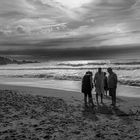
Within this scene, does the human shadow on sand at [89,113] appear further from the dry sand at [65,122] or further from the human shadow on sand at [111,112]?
the human shadow on sand at [111,112]

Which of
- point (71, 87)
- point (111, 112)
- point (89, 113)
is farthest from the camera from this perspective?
point (71, 87)

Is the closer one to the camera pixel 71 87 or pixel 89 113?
pixel 89 113

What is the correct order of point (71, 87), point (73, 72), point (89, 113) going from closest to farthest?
point (89, 113) < point (71, 87) < point (73, 72)

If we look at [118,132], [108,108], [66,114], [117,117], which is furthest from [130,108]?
[118,132]

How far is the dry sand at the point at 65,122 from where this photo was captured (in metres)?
6.77

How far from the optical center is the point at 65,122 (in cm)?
825

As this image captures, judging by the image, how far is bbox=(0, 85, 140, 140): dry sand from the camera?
6766 mm

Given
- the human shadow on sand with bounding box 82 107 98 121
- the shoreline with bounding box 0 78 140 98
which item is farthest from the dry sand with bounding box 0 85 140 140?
the shoreline with bounding box 0 78 140 98

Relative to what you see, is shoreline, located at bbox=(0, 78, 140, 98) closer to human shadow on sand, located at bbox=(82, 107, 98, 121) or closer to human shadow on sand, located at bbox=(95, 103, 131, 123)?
human shadow on sand, located at bbox=(95, 103, 131, 123)

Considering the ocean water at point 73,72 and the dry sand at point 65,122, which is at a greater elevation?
the ocean water at point 73,72

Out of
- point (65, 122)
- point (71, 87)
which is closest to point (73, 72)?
point (71, 87)

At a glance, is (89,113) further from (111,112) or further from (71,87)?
(71,87)

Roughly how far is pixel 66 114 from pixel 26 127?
2.37 metres

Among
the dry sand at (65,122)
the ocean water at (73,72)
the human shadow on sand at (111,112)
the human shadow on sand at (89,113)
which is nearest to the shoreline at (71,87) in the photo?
the ocean water at (73,72)
